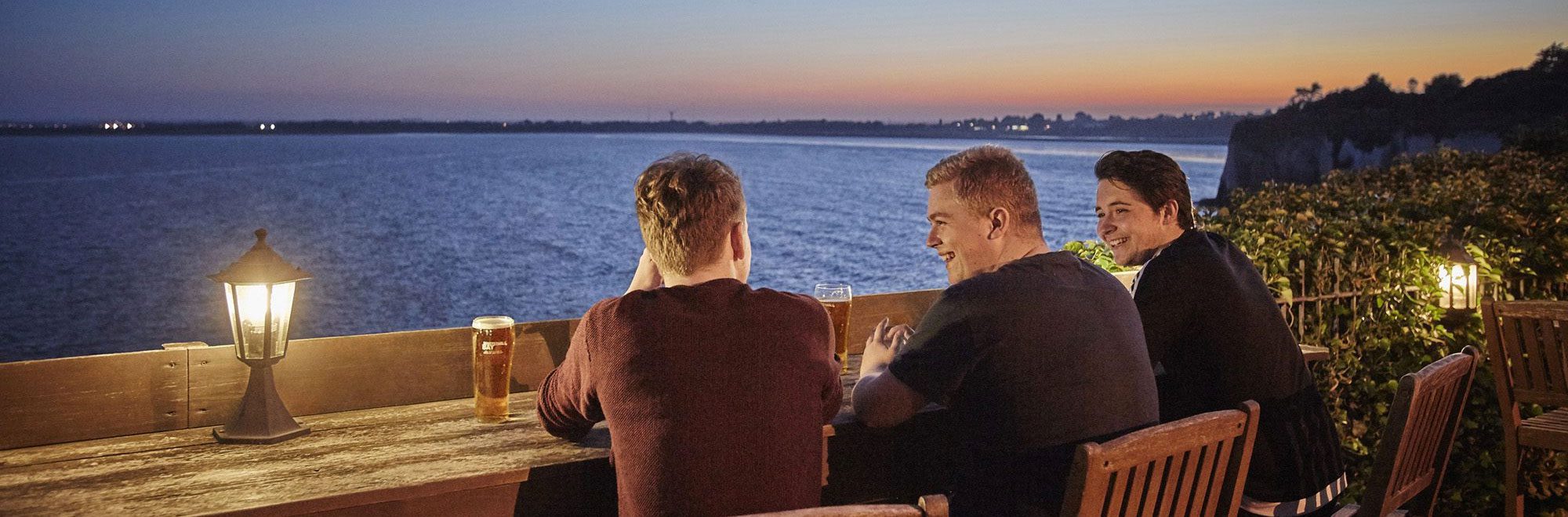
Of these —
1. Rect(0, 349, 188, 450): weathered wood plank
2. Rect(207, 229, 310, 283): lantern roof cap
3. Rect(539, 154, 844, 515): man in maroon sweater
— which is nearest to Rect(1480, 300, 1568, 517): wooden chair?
Rect(539, 154, 844, 515): man in maroon sweater

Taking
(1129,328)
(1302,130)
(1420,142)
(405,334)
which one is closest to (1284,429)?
(1129,328)

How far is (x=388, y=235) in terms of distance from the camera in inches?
2616

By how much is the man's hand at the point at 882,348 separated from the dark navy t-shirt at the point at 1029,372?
204mm

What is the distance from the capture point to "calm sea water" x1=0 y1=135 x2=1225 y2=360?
155 feet

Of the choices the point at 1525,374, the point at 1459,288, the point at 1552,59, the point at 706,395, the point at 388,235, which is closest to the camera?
the point at 706,395

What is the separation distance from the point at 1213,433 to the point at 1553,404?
2271 mm

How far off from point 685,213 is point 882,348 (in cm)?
57

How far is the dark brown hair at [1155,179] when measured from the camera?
9.17 feet

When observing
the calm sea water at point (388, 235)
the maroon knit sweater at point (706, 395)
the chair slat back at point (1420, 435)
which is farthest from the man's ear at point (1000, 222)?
the calm sea water at point (388, 235)

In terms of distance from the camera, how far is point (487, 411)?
7.89 feet

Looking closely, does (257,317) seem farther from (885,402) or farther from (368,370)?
(885,402)

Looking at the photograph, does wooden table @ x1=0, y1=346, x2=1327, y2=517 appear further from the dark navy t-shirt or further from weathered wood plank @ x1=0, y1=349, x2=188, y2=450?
the dark navy t-shirt

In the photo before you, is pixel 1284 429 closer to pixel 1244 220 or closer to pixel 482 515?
pixel 482 515

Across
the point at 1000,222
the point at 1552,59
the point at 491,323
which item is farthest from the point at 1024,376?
the point at 1552,59
